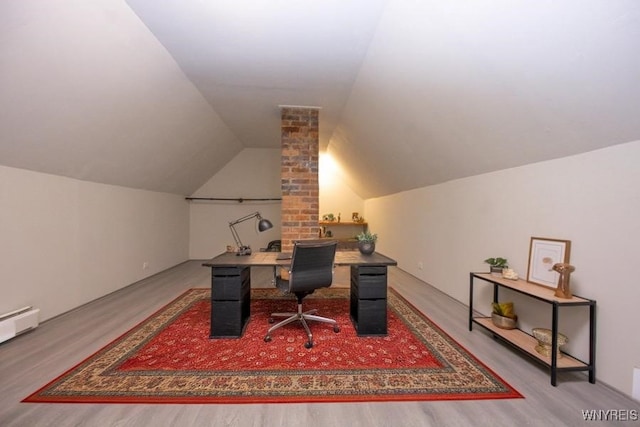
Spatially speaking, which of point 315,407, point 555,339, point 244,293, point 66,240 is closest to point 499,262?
point 555,339

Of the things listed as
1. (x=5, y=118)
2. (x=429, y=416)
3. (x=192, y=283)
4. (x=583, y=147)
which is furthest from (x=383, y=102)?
(x=192, y=283)

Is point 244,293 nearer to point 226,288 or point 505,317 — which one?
point 226,288

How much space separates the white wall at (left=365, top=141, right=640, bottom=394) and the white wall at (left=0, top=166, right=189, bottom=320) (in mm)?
4621

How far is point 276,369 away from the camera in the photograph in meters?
1.90

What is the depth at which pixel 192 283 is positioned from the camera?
422 cm

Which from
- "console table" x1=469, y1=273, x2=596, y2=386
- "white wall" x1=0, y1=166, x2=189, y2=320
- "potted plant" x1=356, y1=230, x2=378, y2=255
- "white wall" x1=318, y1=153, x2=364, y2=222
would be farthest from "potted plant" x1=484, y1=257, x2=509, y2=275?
"white wall" x1=318, y1=153, x2=364, y2=222

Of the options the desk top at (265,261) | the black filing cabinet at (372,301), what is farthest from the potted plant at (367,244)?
the black filing cabinet at (372,301)

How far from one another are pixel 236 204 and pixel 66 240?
3.60 meters

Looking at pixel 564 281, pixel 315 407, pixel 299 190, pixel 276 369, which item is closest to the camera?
pixel 315 407

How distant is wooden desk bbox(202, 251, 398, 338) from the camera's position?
2.38 meters

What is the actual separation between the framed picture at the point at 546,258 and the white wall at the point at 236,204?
5.12 metres

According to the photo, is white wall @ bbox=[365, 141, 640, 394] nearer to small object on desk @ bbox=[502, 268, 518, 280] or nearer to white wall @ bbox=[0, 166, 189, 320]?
small object on desk @ bbox=[502, 268, 518, 280]

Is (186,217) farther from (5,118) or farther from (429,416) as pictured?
(429,416)

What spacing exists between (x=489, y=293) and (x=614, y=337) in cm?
111
